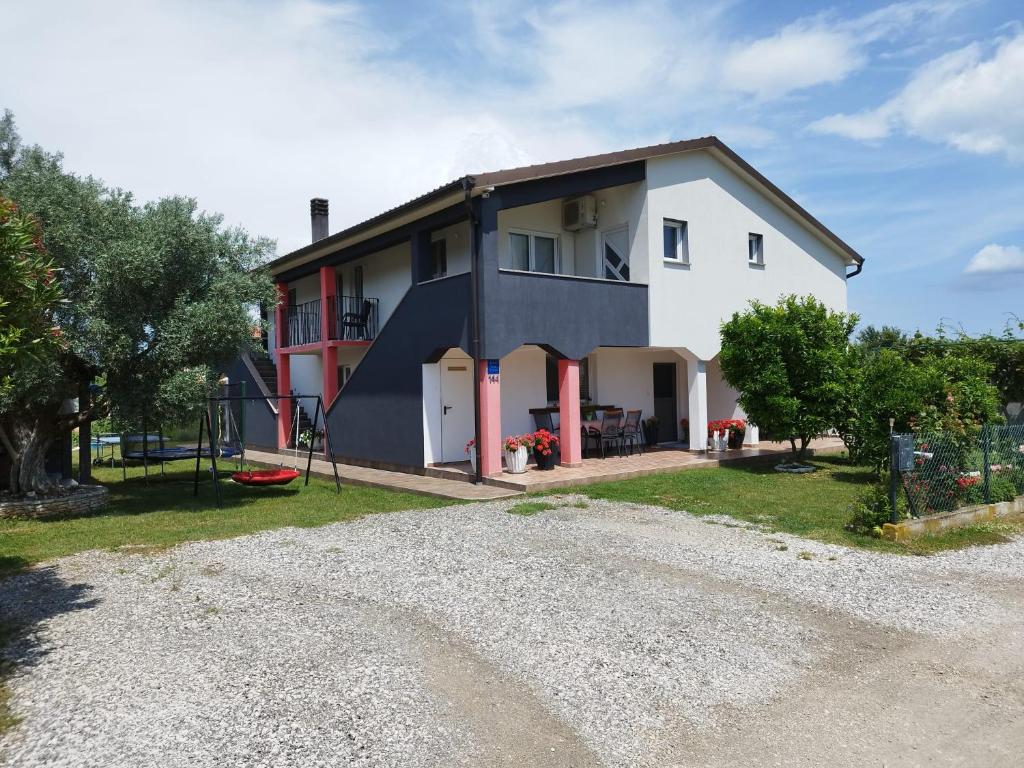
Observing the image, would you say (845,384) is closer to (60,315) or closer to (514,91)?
(514,91)

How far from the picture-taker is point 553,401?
1680 centimetres

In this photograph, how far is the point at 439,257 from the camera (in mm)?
16656

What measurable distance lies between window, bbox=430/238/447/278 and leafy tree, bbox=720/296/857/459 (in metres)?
6.77

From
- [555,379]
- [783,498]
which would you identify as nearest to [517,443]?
[555,379]

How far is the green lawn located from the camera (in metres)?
8.66

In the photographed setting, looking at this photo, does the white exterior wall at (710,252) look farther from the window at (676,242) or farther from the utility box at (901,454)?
the utility box at (901,454)

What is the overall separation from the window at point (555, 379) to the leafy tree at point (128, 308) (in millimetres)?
7427

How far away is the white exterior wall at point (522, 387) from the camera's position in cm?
1581

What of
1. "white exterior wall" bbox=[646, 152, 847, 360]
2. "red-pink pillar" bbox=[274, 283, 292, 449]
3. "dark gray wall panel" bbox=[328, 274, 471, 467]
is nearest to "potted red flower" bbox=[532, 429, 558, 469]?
"dark gray wall panel" bbox=[328, 274, 471, 467]

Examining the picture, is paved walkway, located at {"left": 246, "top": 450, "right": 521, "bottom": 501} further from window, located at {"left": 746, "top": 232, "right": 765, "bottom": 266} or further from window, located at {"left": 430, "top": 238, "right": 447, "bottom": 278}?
window, located at {"left": 746, "top": 232, "right": 765, "bottom": 266}

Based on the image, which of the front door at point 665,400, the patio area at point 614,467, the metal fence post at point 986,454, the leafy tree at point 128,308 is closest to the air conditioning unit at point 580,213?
the front door at point 665,400

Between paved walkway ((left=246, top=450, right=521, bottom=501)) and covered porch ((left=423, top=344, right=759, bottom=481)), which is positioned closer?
paved walkway ((left=246, top=450, right=521, bottom=501))

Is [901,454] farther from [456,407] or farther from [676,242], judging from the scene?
[676,242]

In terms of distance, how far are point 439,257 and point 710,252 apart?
6.65 meters
